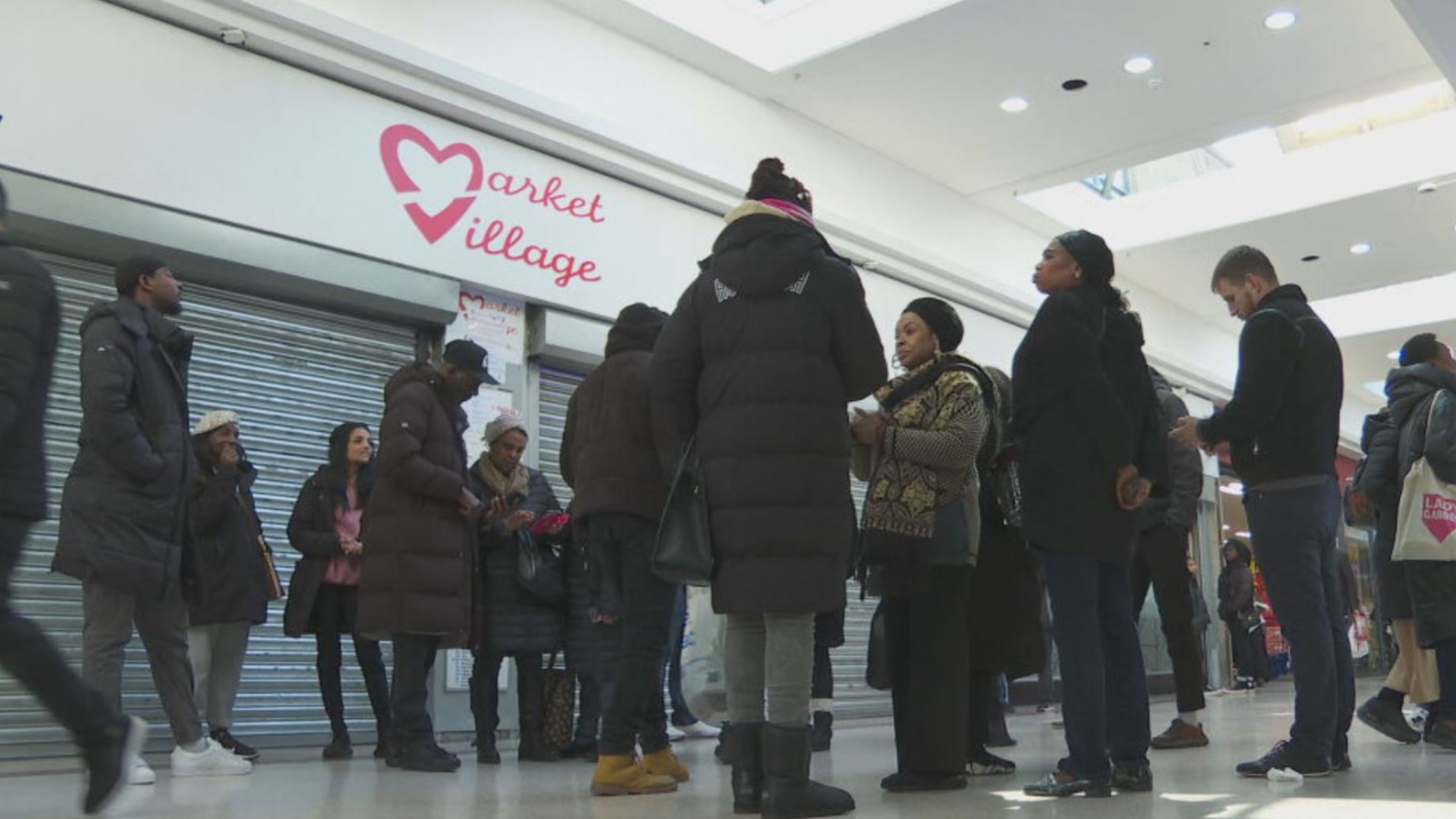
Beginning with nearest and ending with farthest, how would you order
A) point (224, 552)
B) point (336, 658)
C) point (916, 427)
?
point (916, 427) < point (224, 552) < point (336, 658)

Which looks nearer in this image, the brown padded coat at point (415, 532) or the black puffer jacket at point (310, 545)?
the brown padded coat at point (415, 532)

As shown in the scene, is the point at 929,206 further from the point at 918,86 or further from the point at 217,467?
the point at 217,467

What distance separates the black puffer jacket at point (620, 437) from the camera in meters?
4.41

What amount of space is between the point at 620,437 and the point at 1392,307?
15602 mm

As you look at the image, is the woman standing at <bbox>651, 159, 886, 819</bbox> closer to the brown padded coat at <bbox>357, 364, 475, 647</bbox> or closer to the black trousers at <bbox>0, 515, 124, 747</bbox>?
the black trousers at <bbox>0, 515, 124, 747</bbox>

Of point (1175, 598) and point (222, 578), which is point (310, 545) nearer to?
point (222, 578)

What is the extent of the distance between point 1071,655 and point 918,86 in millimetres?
6718

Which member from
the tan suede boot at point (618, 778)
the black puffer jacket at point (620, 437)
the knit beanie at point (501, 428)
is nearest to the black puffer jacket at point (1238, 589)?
the knit beanie at point (501, 428)

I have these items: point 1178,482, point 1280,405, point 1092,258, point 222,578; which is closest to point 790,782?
point 1092,258

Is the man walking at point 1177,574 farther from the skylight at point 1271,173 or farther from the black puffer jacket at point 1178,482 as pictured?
the skylight at point 1271,173

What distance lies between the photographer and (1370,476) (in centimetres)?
582

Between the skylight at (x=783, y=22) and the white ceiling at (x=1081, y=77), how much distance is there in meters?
0.07

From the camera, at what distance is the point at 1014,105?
1009 centimetres

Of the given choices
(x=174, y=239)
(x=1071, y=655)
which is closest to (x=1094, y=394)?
(x=1071, y=655)
